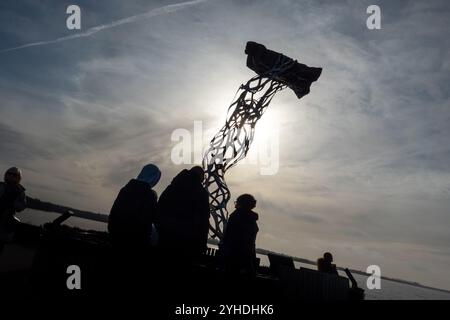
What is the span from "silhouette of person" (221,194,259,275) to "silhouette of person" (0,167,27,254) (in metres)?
3.99

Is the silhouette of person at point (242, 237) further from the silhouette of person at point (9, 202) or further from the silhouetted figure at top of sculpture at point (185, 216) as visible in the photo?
the silhouette of person at point (9, 202)

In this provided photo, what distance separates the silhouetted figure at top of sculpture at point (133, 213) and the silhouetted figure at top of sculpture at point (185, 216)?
0.40 meters

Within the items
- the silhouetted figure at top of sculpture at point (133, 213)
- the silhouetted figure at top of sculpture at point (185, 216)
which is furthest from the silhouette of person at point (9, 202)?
the silhouetted figure at top of sculpture at point (185, 216)

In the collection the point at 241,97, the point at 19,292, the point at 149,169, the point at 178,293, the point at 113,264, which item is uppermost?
the point at 241,97

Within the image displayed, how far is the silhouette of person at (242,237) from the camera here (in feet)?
19.3

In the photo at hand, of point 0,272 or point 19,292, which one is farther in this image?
point 0,272

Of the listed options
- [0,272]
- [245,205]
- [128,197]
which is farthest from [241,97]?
[0,272]

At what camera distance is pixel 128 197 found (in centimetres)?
484

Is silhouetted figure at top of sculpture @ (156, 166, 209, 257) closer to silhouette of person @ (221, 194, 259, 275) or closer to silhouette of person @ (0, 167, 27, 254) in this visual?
silhouette of person @ (221, 194, 259, 275)

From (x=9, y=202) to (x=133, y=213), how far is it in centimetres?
297

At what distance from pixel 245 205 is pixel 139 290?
9.44 feet

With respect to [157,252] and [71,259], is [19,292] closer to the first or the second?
[71,259]

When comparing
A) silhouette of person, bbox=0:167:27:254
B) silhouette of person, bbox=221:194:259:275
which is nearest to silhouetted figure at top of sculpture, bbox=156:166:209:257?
silhouette of person, bbox=221:194:259:275

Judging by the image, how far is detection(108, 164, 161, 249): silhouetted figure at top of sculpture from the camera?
15.2 ft
